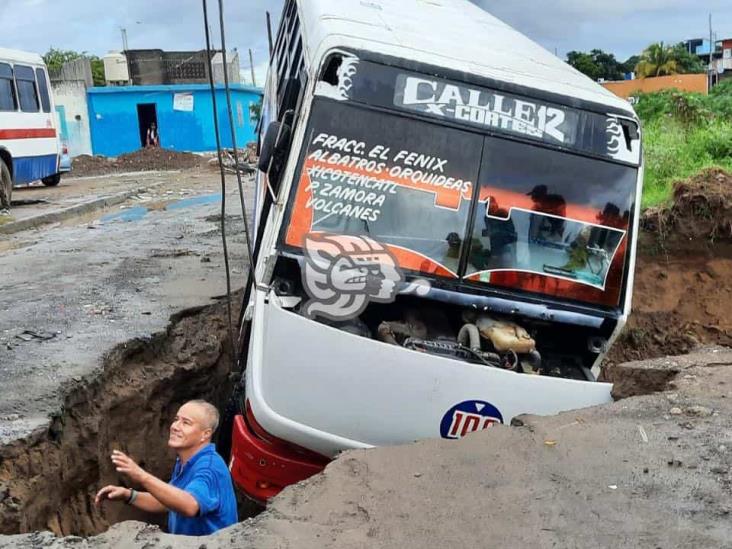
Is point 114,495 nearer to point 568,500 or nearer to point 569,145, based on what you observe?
point 568,500

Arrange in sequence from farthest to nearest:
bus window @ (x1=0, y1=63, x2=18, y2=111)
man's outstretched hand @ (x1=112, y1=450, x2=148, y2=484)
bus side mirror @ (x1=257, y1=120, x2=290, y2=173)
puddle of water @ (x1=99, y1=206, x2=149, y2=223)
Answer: bus window @ (x1=0, y1=63, x2=18, y2=111)
puddle of water @ (x1=99, y1=206, x2=149, y2=223)
bus side mirror @ (x1=257, y1=120, x2=290, y2=173)
man's outstretched hand @ (x1=112, y1=450, x2=148, y2=484)

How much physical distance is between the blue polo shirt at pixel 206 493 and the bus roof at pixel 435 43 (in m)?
2.37

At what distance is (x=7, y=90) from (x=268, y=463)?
14.5m

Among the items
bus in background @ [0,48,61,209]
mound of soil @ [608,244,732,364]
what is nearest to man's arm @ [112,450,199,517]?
mound of soil @ [608,244,732,364]

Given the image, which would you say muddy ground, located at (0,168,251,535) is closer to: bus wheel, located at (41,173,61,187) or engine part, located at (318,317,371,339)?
engine part, located at (318,317,371,339)

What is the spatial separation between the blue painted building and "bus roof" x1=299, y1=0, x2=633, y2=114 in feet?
91.3

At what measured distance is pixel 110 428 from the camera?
520cm

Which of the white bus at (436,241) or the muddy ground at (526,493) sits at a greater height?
the white bus at (436,241)

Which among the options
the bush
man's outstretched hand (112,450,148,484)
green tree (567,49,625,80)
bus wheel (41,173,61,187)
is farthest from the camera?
green tree (567,49,625,80)

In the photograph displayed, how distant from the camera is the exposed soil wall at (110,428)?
13.7 feet

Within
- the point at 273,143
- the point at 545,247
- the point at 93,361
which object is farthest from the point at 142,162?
the point at 545,247

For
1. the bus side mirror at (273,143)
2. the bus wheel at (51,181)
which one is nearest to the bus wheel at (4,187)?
the bus wheel at (51,181)

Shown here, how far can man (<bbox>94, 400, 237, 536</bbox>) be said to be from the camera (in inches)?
128

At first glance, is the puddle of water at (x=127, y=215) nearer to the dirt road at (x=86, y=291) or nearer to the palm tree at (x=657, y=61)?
the dirt road at (x=86, y=291)
